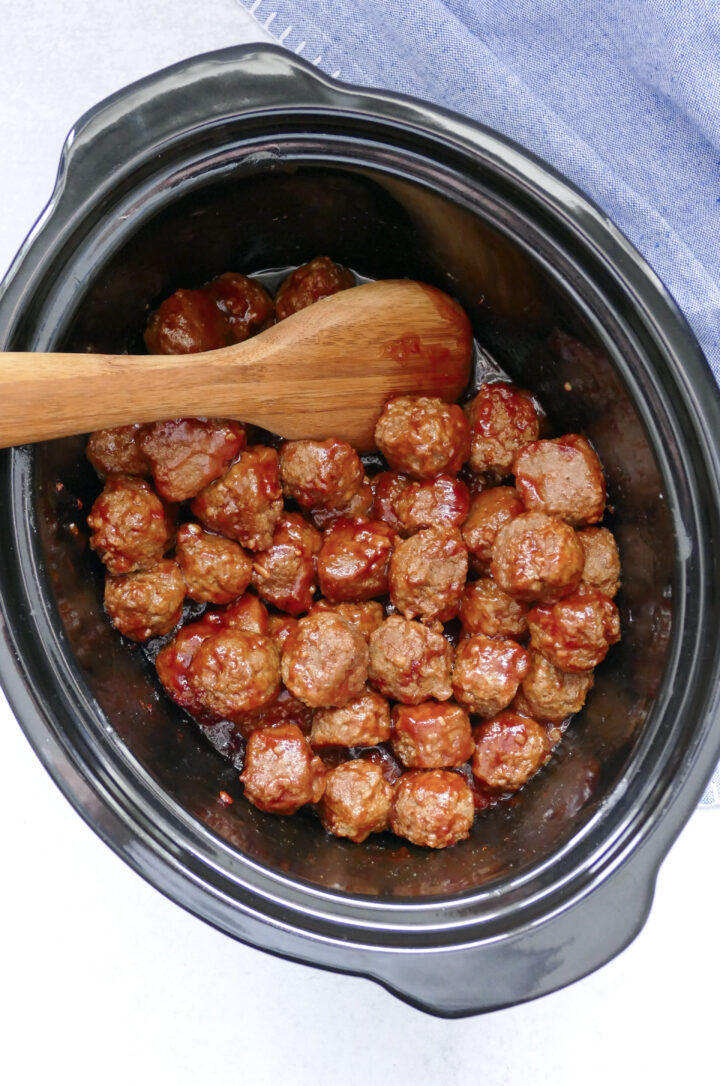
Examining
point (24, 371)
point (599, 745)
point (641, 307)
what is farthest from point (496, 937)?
point (24, 371)

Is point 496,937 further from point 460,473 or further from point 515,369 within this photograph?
point 515,369

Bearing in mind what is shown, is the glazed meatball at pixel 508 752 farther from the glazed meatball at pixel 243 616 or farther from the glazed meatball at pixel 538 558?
the glazed meatball at pixel 243 616

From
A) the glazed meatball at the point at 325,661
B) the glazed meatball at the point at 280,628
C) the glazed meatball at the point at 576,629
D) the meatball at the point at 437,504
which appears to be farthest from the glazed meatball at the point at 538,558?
the glazed meatball at the point at 280,628

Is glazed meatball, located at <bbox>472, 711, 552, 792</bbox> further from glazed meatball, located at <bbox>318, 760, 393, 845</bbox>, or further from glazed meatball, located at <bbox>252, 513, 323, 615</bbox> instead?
glazed meatball, located at <bbox>252, 513, 323, 615</bbox>

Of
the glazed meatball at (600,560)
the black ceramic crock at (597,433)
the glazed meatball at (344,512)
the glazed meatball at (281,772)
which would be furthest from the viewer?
the glazed meatball at (344,512)

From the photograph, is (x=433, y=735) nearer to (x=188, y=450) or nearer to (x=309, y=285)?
(x=188, y=450)

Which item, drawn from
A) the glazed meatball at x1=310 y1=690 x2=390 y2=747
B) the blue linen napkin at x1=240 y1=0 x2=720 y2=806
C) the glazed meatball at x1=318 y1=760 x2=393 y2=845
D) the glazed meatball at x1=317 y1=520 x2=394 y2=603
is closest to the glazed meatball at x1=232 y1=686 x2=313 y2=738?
the glazed meatball at x1=310 y1=690 x2=390 y2=747

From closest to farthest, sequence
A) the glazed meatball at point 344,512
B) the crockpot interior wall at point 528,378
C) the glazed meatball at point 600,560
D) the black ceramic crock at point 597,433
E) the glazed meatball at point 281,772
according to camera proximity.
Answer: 1. the black ceramic crock at point 597,433
2. the crockpot interior wall at point 528,378
3. the glazed meatball at point 281,772
4. the glazed meatball at point 600,560
5. the glazed meatball at point 344,512
